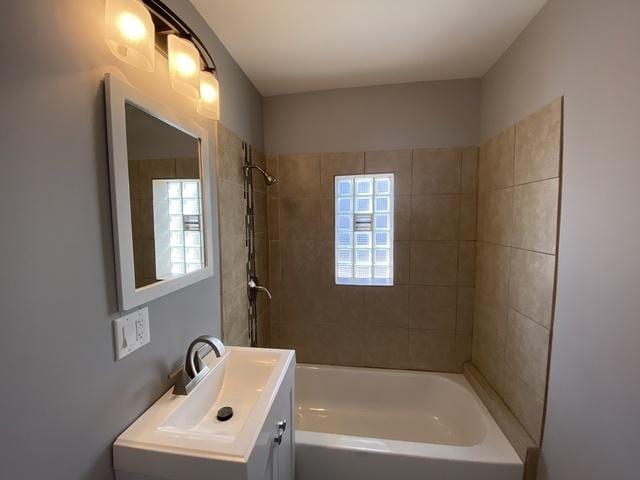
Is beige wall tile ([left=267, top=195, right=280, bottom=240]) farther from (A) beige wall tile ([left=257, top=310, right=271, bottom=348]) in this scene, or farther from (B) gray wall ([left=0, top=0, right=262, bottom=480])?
(B) gray wall ([left=0, top=0, right=262, bottom=480])

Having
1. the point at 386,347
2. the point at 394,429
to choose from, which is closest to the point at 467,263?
the point at 386,347

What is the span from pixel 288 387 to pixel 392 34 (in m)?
1.85

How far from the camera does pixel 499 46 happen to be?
161 cm

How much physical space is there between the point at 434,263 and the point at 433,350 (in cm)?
67

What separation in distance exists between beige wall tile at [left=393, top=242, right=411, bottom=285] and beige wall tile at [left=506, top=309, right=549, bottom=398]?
70cm

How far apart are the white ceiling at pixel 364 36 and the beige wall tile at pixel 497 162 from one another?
0.51 meters

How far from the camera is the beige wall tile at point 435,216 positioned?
2025 millimetres

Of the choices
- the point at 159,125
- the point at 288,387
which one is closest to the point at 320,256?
the point at 288,387

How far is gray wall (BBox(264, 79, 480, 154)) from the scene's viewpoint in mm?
2006

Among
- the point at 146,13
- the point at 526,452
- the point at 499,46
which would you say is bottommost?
the point at 526,452

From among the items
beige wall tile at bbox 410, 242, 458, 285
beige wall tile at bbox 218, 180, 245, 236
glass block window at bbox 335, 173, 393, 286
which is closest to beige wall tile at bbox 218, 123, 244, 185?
beige wall tile at bbox 218, 180, 245, 236

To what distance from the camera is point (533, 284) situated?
4.51 feet

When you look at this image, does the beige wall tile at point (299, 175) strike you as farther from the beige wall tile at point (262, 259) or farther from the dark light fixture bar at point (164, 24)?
the dark light fixture bar at point (164, 24)

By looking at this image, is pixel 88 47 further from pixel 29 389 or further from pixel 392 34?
pixel 392 34
